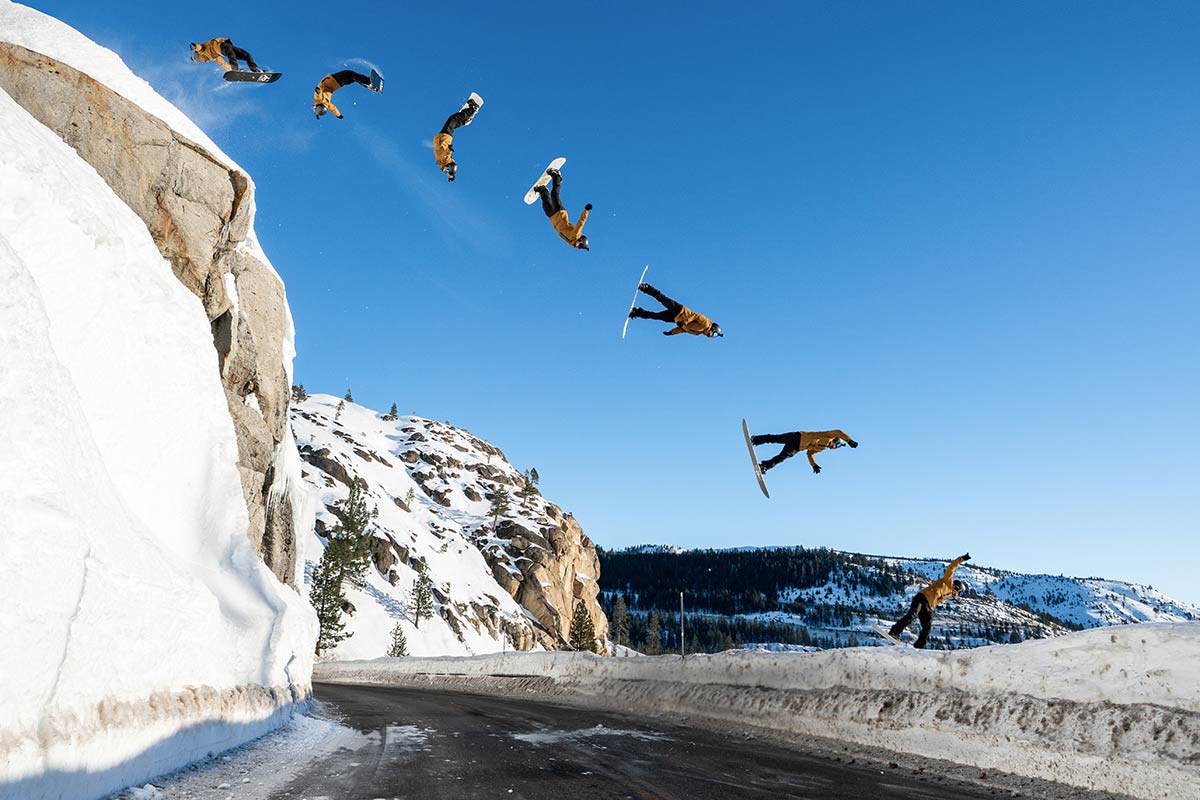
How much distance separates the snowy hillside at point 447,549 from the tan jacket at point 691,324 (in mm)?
70279

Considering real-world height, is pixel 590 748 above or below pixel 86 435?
below

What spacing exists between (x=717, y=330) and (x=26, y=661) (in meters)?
15.2

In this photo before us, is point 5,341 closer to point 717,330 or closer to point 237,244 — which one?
point 717,330

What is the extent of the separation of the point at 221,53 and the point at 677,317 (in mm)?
14734

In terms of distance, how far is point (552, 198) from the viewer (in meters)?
17.0

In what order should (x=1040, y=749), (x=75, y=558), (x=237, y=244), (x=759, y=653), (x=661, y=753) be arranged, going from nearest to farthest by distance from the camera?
(x=75, y=558), (x=1040, y=749), (x=661, y=753), (x=759, y=653), (x=237, y=244)

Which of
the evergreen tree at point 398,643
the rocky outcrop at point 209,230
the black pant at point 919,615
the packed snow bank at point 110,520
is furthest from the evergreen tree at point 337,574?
the black pant at point 919,615

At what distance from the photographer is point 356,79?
1761 cm

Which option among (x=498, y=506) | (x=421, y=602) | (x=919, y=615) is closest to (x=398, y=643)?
(x=421, y=602)

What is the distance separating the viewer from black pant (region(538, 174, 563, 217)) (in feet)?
55.7

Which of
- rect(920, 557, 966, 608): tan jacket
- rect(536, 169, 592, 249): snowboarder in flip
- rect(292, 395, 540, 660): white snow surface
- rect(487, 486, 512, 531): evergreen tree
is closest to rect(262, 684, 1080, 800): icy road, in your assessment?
rect(920, 557, 966, 608): tan jacket

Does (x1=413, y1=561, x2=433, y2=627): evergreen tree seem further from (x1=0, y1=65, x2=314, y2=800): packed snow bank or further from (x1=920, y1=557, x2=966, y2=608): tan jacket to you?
(x1=920, y1=557, x2=966, y2=608): tan jacket

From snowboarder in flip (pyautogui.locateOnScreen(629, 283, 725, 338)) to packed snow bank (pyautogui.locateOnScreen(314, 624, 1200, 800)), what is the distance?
826 centimetres

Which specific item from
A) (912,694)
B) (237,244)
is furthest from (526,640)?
(912,694)
